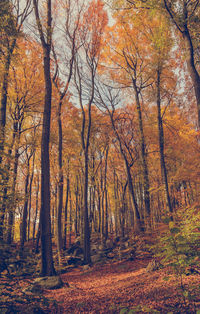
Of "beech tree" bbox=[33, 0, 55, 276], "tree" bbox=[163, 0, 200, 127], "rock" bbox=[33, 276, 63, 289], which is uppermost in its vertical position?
"tree" bbox=[163, 0, 200, 127]

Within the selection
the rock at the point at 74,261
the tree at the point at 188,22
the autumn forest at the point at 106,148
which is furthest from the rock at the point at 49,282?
Answer: the tree at the point at 188,22

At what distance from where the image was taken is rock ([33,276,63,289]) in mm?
5620

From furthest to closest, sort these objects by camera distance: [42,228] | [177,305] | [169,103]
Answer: [169,103] → [42,228] → [177,305]

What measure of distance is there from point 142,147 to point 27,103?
7512 mm

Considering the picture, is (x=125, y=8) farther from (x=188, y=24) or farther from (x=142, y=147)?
(x=142, y=147)

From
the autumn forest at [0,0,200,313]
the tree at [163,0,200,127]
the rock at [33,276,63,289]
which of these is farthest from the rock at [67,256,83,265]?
the tree at [163,0,200,127]

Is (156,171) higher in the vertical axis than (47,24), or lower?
lower

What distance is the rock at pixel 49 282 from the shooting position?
562cm

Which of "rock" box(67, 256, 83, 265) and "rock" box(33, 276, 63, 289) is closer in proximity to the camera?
"rock" box(33, 276, 63, 289)

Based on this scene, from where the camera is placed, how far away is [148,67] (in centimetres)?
1204

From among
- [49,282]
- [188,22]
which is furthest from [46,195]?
[188,22]

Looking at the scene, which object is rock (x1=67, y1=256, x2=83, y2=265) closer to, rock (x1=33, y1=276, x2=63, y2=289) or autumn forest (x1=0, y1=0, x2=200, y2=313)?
autumn forest (x1=0, y1=0, x2=200, y2=313)

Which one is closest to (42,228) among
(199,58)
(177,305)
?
(177,305)

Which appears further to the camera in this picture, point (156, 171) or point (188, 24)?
point (156, 171)
